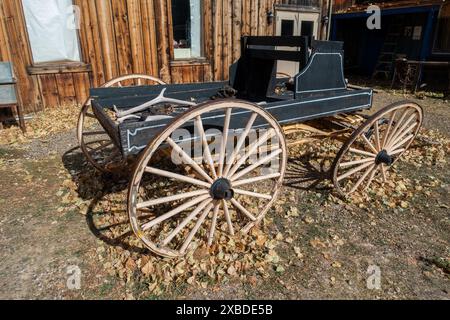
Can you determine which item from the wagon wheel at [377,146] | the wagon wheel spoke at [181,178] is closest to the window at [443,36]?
the wagon wheel at [377,146]

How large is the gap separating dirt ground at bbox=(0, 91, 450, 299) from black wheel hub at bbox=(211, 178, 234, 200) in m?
0.61

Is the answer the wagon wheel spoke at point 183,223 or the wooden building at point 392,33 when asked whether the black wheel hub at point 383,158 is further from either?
the wooden building at point 392,33

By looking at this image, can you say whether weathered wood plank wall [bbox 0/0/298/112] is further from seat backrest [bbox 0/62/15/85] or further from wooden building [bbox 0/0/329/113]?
seat backrest [bbox 0/62/15/85]

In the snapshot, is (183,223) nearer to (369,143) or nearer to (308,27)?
(369,143)

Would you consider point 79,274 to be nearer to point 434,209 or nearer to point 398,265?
point 398,265

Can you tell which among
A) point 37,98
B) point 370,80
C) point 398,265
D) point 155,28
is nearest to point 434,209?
point 398,265

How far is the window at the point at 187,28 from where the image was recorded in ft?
27.1

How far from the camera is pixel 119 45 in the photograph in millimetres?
7645

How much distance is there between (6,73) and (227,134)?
5457mm

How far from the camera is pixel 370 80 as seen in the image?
44.1ft

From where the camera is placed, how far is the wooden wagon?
103 inches

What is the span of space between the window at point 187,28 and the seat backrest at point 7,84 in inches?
148

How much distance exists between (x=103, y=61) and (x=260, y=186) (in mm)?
5304

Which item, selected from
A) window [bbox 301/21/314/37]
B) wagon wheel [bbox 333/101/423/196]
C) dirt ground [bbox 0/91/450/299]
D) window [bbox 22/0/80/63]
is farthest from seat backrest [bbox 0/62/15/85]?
window [bbox 301/21/314/37]
